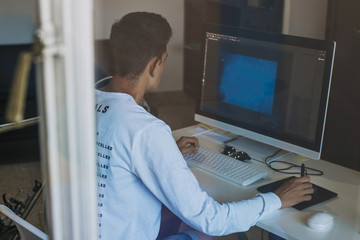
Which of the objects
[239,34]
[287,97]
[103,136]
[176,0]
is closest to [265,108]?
[287,97]

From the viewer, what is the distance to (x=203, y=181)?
1.72 metres

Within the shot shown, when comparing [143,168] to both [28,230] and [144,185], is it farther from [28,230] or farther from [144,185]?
[28,230]

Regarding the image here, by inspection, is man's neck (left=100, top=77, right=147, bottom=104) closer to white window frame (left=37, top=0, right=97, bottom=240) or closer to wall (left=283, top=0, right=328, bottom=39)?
white window frame (left=37, top=0, right=97, bottom=240)

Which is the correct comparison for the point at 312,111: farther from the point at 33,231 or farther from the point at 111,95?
the point at 33,231

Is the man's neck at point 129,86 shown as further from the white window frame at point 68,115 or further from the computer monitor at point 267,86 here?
the white window frame at point 68,115

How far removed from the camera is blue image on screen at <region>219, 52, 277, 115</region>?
6.01 feet

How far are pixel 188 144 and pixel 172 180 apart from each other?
658 millimetres

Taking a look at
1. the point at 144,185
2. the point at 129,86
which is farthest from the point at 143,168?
the point at 129,86

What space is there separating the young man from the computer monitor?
25 centimetres

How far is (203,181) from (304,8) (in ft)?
4.80

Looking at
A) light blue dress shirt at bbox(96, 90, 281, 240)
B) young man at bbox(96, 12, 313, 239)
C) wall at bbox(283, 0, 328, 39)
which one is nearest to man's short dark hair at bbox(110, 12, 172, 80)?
young man at bbox(96, 12, 313, 239)

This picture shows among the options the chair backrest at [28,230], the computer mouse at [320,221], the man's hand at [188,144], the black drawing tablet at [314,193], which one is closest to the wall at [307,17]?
the man's hand at [188,144]

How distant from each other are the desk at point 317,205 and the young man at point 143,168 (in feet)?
0.15

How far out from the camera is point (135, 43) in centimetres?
150
